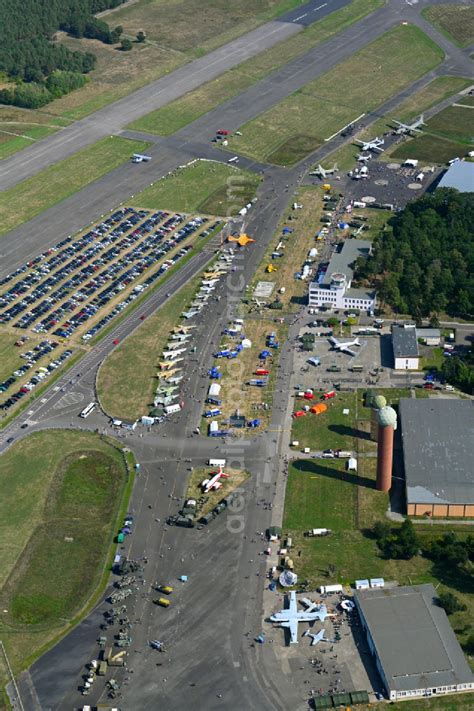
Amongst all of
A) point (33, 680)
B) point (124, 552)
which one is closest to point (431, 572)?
point (124, 552)

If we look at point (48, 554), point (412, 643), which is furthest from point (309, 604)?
point (48, 554)

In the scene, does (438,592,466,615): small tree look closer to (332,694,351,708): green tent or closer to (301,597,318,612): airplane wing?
(301,597,318,612): airplane wing

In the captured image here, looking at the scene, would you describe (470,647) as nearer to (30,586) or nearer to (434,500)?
(434,500)

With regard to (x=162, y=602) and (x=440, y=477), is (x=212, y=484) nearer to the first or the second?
(x=162, y=602)

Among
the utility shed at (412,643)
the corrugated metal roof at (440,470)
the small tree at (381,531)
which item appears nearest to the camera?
the utility shed at (412,643)

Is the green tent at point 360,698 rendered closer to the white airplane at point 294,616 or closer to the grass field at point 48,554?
the white airplane at point 294,616

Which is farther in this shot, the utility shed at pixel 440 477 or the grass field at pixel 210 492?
the grass field at pixel 210 492

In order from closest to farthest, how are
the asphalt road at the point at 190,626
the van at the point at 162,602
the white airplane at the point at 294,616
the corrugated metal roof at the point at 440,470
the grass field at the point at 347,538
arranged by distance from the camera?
the asphalt road at the point at 190,626
the white airplane at the point at 294,616
the van at the point at 162,602
the grass field at the point at 347,538
the corrugated metal roof at the point at 440,470

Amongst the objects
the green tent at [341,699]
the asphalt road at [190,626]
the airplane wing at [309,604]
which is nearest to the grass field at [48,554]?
the asphalt road at [190,626]
